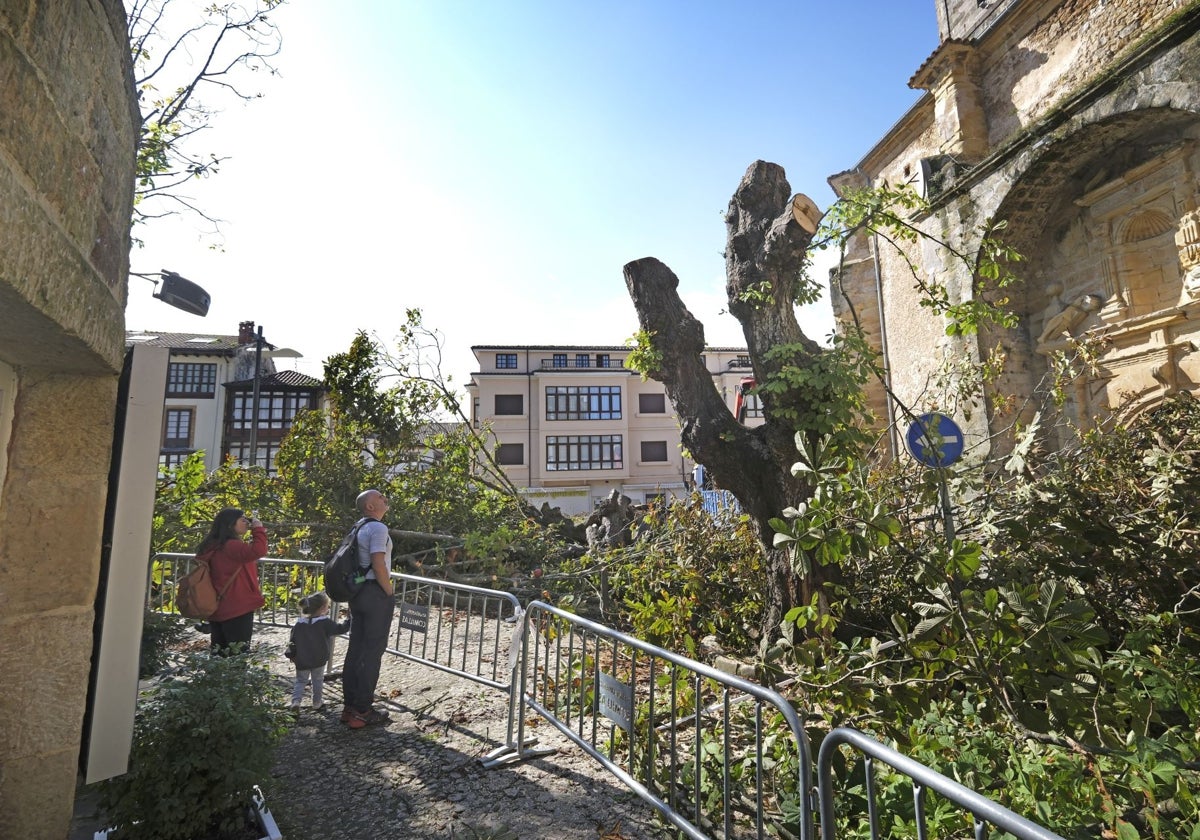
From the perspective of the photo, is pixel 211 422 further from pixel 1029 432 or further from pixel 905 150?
pixel 1029 432

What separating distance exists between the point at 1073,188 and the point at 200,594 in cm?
1356

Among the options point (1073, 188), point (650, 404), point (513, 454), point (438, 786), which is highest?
point (650, 404)

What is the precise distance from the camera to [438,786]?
3730 mm

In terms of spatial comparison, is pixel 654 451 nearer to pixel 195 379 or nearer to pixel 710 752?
pixel 195 379

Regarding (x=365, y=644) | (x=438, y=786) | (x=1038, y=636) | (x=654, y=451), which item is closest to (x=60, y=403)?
(x=438, y=786)

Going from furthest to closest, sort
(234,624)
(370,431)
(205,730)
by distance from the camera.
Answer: (370,431)
(234,624)
(205,730)

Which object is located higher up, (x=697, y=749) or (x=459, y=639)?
(x=697, y=749)

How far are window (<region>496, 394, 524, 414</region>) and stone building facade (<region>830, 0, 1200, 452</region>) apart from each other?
88.4ft

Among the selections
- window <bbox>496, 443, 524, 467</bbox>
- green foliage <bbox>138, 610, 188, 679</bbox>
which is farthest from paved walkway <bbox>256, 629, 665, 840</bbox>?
window <bbox>496, 443, 524, 467</bbox>

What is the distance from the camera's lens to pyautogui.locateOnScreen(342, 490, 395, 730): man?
4.60m

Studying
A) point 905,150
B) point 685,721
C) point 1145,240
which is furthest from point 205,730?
point 905,150

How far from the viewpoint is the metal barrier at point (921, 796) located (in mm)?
1466

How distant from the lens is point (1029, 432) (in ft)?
14.9

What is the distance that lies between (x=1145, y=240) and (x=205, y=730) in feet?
42.0
